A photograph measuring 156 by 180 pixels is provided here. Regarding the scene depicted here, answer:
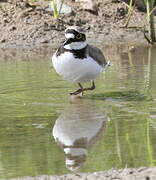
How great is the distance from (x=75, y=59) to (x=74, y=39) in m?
0.26

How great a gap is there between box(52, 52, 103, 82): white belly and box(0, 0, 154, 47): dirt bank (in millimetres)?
4298

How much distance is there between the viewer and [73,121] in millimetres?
7504

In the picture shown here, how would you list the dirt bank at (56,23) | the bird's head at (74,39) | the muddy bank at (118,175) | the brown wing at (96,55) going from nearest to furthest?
the muddy bank at (118,175)
the bird's head at (74,39)
the brown wing at (96,55)
the dirt bank at (56,23)

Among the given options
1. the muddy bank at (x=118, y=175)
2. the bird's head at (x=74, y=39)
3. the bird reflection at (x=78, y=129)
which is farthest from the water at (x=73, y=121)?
the bird's head at (x=74, y=39)

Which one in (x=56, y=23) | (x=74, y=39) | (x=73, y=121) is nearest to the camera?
(x=73, y=121)

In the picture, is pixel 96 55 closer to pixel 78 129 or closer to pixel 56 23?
pixel 78 129

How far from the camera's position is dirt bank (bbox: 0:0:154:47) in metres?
13.1

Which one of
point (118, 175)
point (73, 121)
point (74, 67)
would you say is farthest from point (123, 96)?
point (118, 175)

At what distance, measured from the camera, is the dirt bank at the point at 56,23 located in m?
13.1

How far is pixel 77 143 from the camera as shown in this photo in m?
6.55

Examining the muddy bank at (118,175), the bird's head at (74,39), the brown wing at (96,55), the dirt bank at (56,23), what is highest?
the muddy bank at (118,175)

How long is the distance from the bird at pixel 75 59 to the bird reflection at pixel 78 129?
31cm

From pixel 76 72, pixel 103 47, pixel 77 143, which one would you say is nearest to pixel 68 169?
pixel 77 143

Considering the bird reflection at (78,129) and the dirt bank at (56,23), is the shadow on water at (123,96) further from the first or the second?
the dirt bank at (56,23)
